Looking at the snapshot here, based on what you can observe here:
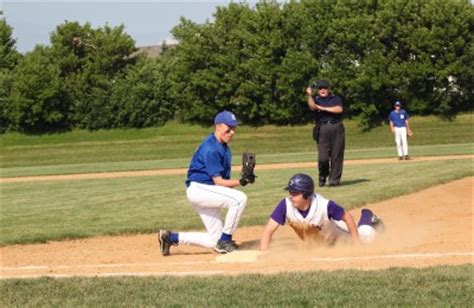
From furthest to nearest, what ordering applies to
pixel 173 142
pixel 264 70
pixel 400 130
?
1. pixel 264 70
2. pixel 173 142
3. pixel 400 130

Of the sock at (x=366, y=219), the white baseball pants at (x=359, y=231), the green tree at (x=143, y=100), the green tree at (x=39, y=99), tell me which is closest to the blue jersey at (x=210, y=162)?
the white baseball pants at (x=359, y=231)

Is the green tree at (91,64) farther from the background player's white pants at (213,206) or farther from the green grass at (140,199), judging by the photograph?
the background player's white pants at (213,206)

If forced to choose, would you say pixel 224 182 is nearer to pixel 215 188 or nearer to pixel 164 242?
pixel 215 188

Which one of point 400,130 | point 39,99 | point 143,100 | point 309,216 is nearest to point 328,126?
point 309,216

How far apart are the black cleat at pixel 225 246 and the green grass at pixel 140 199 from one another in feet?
7.84

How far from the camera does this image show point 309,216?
27.4 feet

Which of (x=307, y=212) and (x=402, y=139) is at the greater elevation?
(x=307, y=212)

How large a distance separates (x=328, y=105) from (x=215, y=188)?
6276 millimetres

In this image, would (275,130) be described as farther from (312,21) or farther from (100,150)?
(100,150)

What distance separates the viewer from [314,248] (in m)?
8.70

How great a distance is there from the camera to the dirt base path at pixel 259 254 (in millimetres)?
7566

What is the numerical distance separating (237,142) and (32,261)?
36.2m

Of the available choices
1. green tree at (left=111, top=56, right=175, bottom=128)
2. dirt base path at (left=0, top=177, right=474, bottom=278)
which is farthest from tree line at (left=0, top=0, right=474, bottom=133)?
dirt base path at (left=0, top=177, right=474, bottom=278)

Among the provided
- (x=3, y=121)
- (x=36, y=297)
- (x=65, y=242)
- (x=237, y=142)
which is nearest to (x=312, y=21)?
(x=237, y=142)
